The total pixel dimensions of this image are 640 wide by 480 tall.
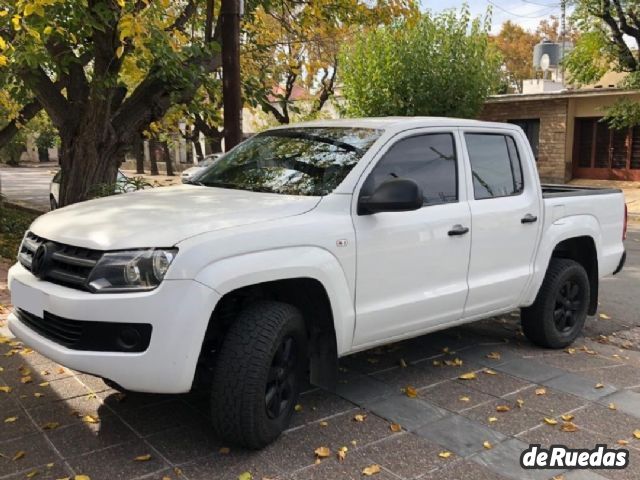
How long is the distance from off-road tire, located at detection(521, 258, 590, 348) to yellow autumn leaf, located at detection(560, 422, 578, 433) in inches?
55.7

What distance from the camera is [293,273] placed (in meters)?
3.47

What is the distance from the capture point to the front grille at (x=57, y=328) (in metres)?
3.23

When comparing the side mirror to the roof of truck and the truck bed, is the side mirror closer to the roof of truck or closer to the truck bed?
the roof of truck

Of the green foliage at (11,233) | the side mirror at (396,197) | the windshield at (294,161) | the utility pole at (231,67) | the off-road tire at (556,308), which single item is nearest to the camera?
the side mirror at (396,197)

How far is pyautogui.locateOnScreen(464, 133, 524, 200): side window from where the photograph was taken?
4738 mm

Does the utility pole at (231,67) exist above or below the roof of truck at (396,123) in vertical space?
above

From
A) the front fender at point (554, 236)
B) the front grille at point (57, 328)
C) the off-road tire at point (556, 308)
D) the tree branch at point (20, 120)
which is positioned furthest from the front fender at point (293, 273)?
the tree branch at point (20, 120)

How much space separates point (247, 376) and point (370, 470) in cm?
79

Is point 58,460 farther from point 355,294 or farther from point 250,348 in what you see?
point 355,294

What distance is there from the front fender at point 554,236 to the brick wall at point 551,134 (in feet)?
61.0

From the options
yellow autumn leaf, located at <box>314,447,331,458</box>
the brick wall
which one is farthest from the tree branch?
the brick wall

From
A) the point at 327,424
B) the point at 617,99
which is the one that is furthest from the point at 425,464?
the point at 617,99

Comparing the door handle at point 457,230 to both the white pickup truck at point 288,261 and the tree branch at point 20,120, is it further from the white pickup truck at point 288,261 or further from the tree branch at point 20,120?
the tree branch at point 20,120

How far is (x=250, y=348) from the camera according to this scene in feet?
10.8
